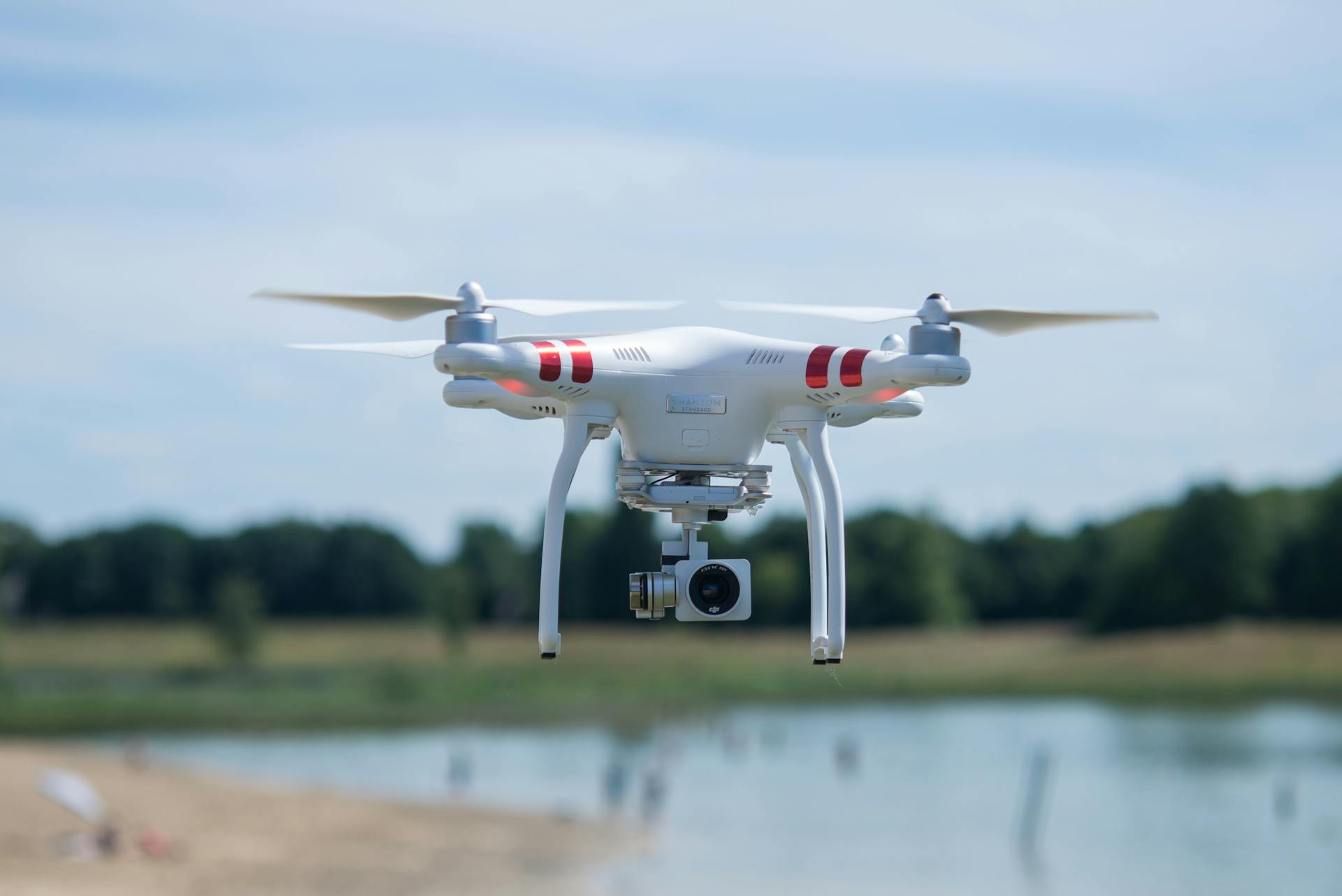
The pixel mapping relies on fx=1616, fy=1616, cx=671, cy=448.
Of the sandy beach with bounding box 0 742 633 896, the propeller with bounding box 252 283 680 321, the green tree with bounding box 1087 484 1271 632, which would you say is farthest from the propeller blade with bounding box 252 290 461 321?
the green tree with bounding box 1087 484 1271 632

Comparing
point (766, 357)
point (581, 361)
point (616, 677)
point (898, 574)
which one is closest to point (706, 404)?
point (766, 357)

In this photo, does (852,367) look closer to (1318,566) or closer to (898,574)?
(898,574)

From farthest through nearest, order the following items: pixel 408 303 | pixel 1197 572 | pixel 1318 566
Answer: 1. pixel 1197 572
2. pixel 1318 566
3. pixel 408 303

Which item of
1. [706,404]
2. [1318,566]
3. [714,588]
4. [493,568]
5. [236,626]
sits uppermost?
[1318,566]

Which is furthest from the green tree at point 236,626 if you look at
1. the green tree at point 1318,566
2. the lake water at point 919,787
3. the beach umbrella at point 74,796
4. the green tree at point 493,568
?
the green tree at point 1318,566

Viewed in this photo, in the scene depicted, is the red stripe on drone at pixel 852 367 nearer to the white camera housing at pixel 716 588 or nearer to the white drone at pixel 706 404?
the white drone at pixel 706 404

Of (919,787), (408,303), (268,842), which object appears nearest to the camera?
(408,303)
